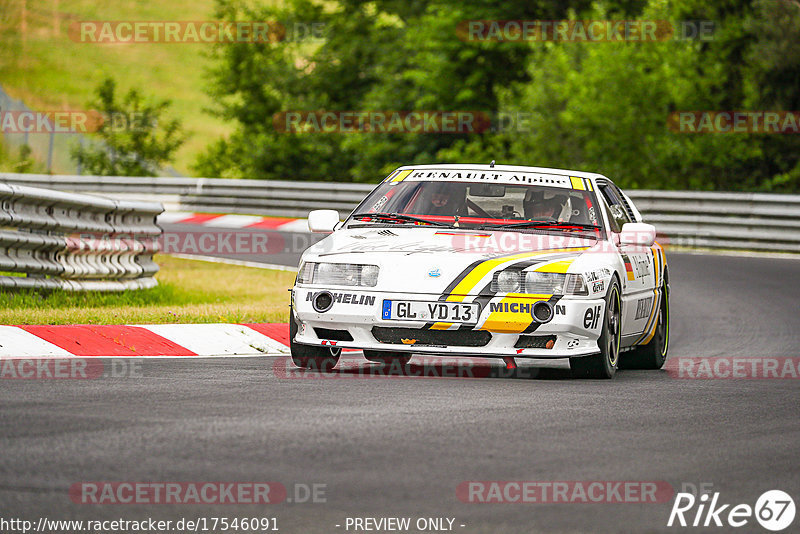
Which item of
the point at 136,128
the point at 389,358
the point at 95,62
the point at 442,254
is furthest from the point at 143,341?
the point at 95,62

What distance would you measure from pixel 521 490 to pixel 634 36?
28.2 m

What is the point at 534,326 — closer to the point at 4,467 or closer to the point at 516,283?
the point at 516,283

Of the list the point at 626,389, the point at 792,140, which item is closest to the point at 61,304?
the point at 626,389

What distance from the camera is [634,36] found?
105 ft

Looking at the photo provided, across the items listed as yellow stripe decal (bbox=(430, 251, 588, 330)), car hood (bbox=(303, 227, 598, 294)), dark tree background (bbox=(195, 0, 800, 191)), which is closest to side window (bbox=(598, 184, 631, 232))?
car hood (bbox=(303, 227, 598, 294))

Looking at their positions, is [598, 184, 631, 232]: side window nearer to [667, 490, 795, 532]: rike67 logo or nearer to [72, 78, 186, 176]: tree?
[667, 490, 795, 532]: rike67 logo

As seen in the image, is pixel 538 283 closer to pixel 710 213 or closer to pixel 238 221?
pixel 710 213

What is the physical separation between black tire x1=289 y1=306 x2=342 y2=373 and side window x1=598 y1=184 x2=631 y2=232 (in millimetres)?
2339

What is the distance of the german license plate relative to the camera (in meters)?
8.31

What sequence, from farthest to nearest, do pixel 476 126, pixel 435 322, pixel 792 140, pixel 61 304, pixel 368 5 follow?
1. pixel 368 5
2. pixel 476 126
3. pixel 792 140
4. pixel 61 304
5. pixel 435 322

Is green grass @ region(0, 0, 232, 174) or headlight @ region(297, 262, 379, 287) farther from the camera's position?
green grass @ region(0, 0, 232, 174)

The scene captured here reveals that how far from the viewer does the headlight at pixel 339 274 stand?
27.8 feet

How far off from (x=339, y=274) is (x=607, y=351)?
1.78 meters

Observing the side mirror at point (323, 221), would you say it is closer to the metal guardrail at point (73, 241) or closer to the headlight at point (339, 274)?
the headlight at point (339, 274)
